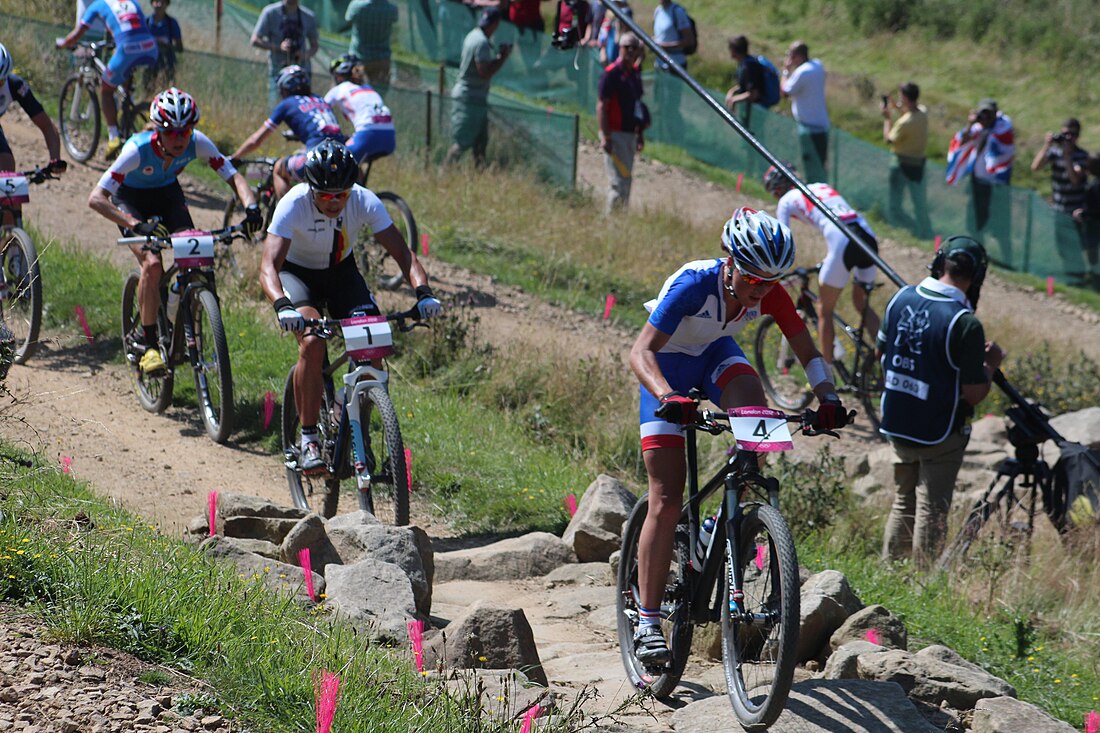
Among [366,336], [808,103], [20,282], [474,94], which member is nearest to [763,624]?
[366,336]

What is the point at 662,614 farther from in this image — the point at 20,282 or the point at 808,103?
the point at 808,103

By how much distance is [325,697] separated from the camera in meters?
4.04

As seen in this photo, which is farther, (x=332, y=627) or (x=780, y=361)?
(x=780, y=361)

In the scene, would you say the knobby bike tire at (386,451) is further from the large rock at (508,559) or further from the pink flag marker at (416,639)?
the pink flag marker at (416,639)

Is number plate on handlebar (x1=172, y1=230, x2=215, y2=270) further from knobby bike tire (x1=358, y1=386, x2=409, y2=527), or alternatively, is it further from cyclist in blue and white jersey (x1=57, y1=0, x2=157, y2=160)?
cyclist in blue and white jersey (x1=57, y1=0, x2=157, y2=160)

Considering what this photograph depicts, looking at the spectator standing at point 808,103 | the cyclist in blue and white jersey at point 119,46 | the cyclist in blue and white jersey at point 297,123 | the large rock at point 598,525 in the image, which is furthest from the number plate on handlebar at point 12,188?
the spectator standing at point 808,103

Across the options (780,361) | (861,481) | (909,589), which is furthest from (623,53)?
(909,589)

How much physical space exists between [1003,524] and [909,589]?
4.58ft

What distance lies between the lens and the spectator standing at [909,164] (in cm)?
1938

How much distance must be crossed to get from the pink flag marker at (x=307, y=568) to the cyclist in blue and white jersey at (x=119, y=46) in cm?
954

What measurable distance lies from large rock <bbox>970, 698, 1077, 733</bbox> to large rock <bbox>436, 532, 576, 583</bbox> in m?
2.68

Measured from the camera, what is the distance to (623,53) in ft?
51.0

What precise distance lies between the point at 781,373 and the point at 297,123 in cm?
521

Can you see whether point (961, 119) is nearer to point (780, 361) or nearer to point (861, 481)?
point (780, 361)
